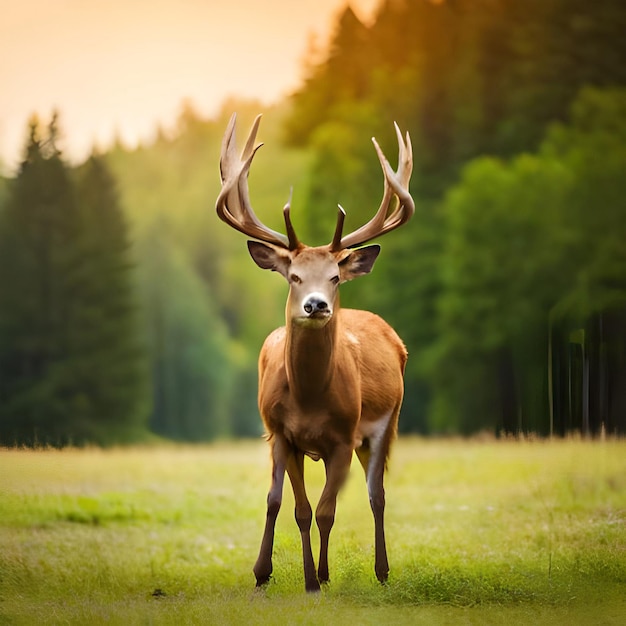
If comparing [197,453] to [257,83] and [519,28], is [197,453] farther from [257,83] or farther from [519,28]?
[519,28]

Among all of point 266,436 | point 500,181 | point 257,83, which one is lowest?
point 266,436

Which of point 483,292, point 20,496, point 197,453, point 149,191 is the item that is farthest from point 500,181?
point 20,496

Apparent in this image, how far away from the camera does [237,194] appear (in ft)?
34.2

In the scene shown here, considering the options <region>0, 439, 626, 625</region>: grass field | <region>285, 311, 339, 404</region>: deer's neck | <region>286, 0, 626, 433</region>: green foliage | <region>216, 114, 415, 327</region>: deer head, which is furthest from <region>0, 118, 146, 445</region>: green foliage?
<region>285, 311, 339, 404</region>: deer's neck

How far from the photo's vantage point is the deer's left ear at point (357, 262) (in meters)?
9.87

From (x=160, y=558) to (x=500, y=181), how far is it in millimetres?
20216

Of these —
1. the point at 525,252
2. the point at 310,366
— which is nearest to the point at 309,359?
the point at 310,366

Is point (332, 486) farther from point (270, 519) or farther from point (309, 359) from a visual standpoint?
point (309, 359)

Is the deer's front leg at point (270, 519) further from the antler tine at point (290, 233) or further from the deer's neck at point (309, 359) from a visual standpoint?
the antler tine at point (290, 233)

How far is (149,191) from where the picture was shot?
4559 cm

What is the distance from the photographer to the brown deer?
31.6ft

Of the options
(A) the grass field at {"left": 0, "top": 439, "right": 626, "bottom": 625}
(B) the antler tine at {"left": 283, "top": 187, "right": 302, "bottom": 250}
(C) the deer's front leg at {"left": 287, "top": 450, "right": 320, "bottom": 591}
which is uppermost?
(B) the antler tine at {"left": 283, "top": 187, "right": 302, "bottom": 250}

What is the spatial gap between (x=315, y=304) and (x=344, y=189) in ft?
75.9

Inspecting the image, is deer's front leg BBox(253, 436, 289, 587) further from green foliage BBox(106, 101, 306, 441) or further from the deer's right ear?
green foliage BBox(106, 101, 306, 441)
